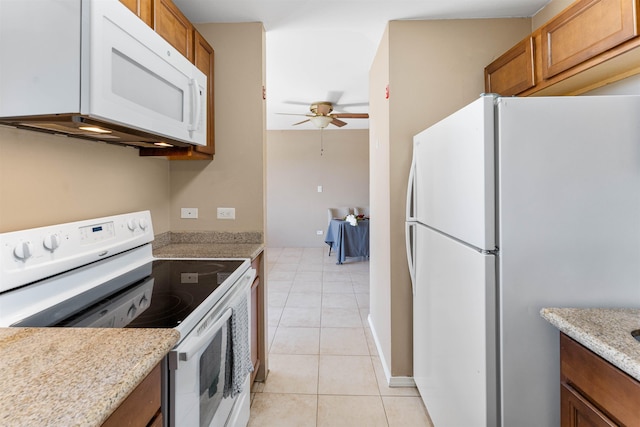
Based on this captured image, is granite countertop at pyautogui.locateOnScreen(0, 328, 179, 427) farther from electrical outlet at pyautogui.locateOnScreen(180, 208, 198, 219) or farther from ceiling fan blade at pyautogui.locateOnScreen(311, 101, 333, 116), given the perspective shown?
ceiling fan blade at pyautogui.locateOnScreen(311, 101, 333, 116)

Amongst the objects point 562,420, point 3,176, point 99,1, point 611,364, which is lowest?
point 562,420

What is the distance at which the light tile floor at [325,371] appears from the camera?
1.78 meters

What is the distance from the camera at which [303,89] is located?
3.87m

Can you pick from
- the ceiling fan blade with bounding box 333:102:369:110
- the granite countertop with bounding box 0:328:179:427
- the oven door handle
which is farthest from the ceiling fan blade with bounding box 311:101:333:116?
the granite countertop with bounding box 0:328:179:427

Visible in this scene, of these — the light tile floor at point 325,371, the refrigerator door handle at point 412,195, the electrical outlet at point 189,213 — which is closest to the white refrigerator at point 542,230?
the refrigerator door handle at point 412,195

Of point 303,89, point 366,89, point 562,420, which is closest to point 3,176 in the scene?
point 562,420

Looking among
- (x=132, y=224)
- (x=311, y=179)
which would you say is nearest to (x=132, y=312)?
(x=132, y=224)

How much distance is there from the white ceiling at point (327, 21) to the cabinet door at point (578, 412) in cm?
205

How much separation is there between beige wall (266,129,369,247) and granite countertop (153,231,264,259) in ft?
14.4

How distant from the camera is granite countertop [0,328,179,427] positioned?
521 mm

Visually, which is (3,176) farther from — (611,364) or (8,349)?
(611,364)

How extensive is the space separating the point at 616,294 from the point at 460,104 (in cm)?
142

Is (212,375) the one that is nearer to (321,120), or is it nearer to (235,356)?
(235,356)

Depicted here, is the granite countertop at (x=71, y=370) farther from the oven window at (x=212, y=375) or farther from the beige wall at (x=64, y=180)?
the beige wall at (x=64, y=180)
